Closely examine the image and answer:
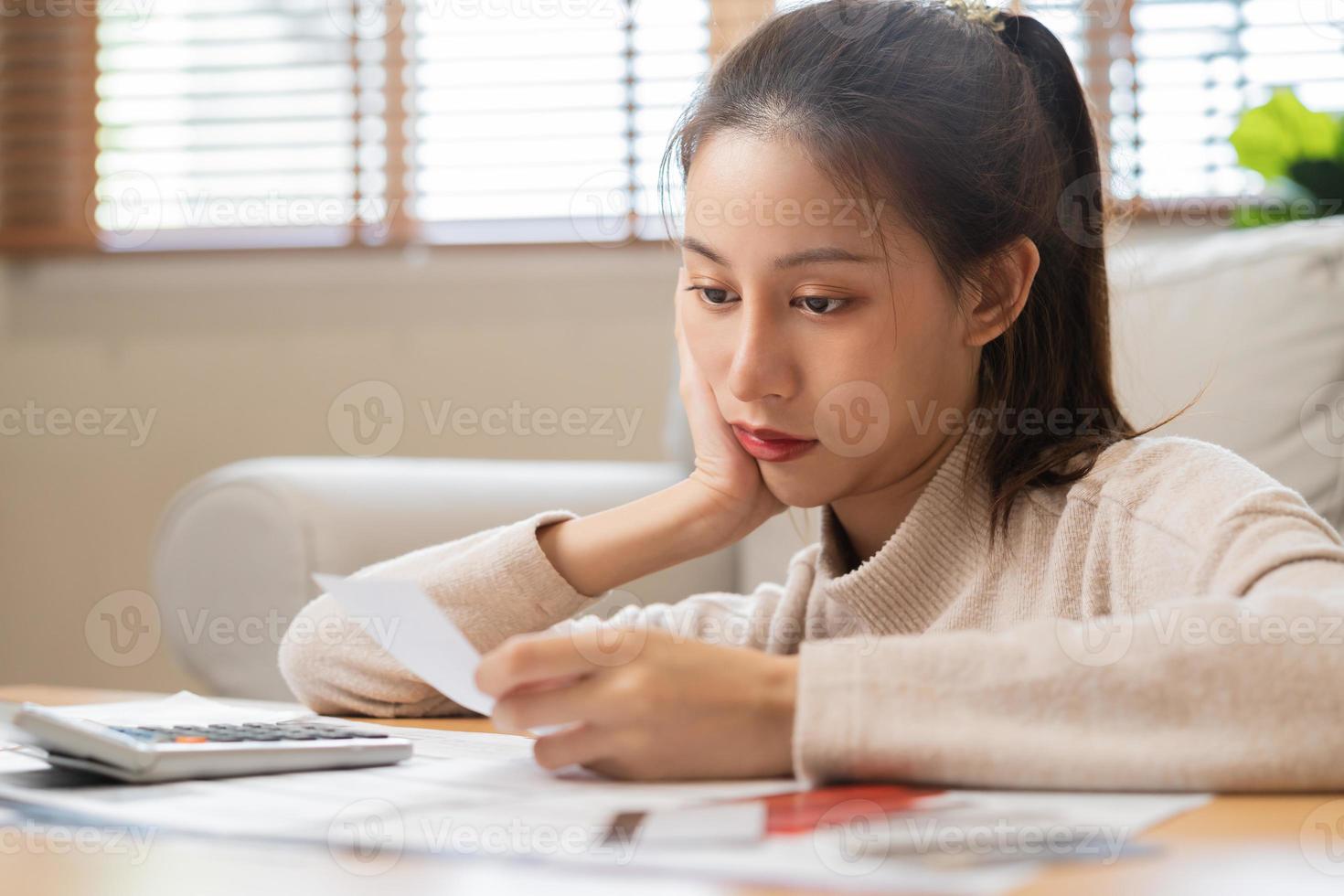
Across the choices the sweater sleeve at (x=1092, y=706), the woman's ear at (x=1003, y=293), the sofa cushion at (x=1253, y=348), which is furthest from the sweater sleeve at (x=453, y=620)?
the sofa cushion at (x=1253, y=348)

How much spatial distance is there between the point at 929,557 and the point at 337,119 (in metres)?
1.67

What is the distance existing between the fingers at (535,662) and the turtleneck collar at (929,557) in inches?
15.8

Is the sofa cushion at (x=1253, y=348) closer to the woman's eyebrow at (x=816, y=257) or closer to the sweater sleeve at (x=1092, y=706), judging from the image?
the woman's eyebrow at (x=816, y=257)

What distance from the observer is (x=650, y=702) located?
540 mm

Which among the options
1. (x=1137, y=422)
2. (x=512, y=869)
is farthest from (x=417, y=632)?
(x=1137, y=422)

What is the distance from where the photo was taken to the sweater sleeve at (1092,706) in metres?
0.53

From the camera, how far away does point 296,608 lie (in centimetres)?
122

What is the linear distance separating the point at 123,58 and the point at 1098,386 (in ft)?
6.39

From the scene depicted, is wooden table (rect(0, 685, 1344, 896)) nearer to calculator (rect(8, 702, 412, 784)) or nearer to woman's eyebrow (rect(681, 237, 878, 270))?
calculator (rect(8, 702, 412, 784))

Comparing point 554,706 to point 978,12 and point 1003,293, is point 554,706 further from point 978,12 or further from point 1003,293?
point 978,12

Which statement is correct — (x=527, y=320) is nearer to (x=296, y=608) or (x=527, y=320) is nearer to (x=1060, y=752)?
(x=296, y=608)

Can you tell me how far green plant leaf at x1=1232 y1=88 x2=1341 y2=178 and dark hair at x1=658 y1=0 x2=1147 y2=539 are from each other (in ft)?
2.37

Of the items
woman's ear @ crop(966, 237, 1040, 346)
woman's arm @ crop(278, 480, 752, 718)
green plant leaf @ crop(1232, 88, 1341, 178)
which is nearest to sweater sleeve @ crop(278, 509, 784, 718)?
woman's arm @ crop(278, 480, 752, 718)

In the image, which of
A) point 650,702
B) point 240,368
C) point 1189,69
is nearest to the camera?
point 650,702
